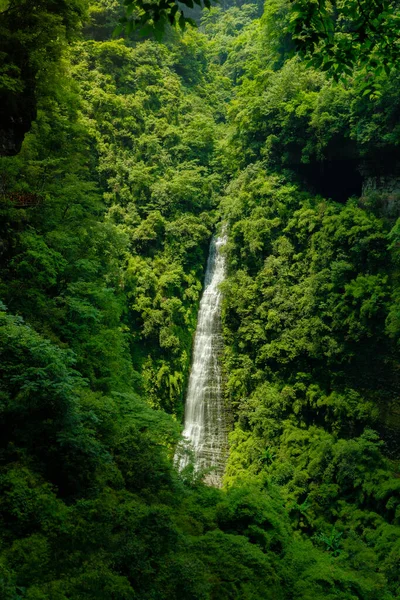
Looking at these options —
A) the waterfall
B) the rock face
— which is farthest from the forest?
the waterfall

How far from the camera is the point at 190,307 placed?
1961 centimetres

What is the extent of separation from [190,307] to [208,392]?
13.3 ft

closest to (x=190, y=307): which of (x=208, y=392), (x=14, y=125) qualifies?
(x=208, y=392)

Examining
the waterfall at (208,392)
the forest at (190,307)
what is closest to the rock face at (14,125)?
the forest at (190,307)

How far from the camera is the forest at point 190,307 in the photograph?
4418 millimetres

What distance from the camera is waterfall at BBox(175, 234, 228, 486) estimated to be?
1617 cm

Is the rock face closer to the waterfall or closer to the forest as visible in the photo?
the forest

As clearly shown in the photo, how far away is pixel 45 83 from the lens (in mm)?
10719

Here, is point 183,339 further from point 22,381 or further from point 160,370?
point 22,381

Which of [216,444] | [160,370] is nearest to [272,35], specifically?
[160,370]

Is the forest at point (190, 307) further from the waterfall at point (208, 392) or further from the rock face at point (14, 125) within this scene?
the waterfall at point (208, 392)

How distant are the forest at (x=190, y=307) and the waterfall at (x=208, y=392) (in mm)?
606

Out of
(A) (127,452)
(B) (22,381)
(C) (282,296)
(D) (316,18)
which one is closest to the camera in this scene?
(D) (316,18)

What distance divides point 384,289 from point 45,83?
1113cm
